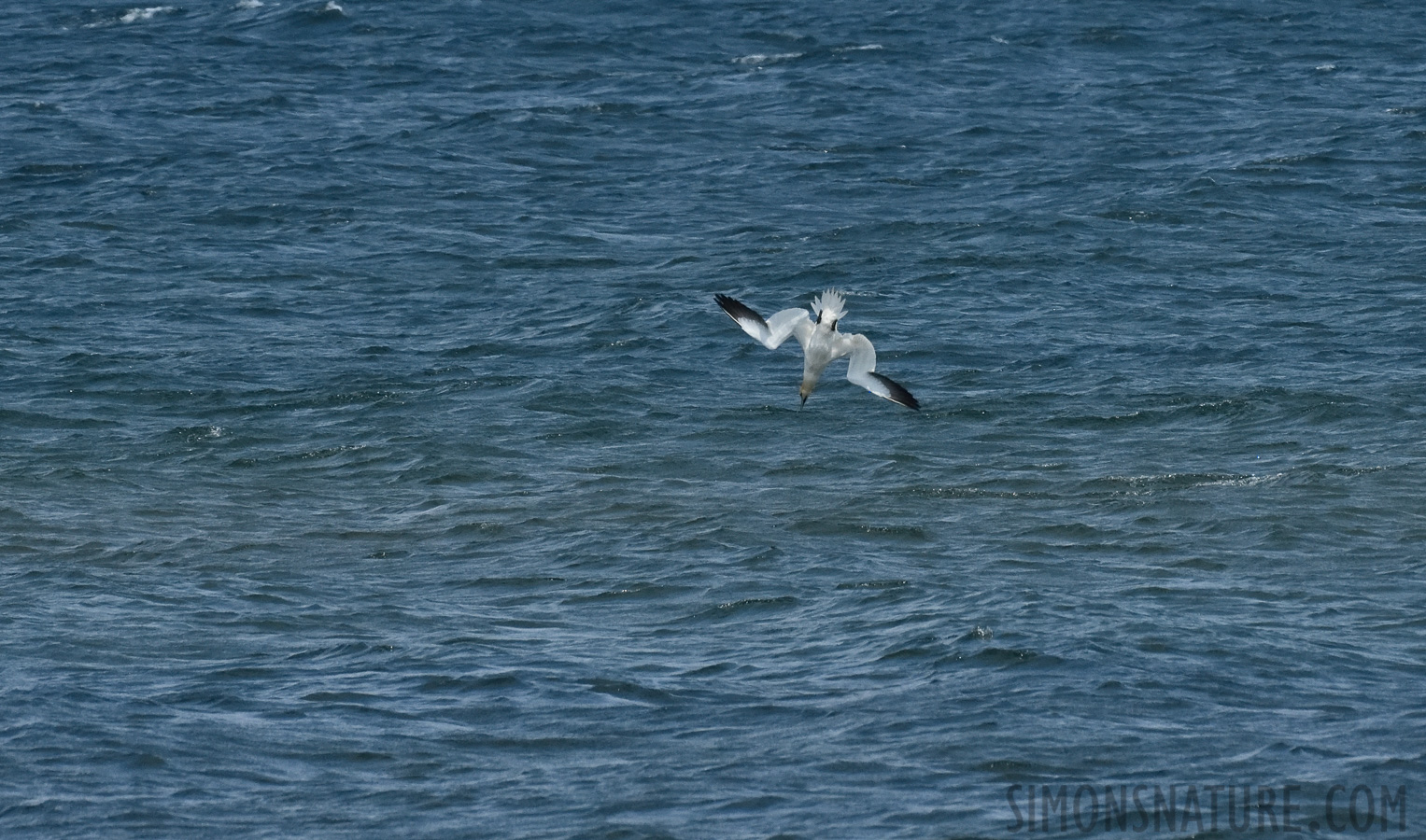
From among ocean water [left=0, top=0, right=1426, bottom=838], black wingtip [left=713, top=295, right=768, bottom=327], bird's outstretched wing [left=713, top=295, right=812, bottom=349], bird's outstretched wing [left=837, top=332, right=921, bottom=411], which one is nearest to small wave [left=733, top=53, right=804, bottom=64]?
ocean water [left=0, top=0, right=1426, bottom=838]

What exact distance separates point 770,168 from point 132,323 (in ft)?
42.0

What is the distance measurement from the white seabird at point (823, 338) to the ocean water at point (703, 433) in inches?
90.5

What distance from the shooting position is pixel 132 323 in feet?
100

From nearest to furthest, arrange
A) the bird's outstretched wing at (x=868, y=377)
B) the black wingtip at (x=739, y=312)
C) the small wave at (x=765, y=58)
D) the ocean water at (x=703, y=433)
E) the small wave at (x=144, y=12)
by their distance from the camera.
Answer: the ocean water at (x=703, y=433) < the black wingtip at (x=739, y=312) < the bird's outstretched wing at (x=868, y=377) < the small wave at (x=765, y=58) < the small wave at (x=144, y=12)

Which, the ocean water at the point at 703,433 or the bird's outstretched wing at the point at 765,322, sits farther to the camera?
the bird's outstretched wing at the point at 765,322

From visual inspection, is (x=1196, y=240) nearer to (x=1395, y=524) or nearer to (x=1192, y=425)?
(x=1192, y=425)

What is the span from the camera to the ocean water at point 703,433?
50.6ft

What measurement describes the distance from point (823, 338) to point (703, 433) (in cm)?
831

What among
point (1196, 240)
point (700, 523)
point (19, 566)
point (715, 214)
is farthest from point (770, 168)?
point (19, 566)

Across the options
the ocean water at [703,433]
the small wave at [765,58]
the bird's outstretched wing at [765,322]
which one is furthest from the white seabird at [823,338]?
the small wave at [765,58]

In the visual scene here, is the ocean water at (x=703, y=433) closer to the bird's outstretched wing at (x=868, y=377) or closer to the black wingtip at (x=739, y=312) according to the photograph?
the bird's outstretched wing at (x=868, y=377)

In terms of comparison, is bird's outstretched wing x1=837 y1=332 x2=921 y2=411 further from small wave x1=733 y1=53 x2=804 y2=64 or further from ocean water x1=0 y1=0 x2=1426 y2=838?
small wave x1=733 y1=53 x2=804 y2=64

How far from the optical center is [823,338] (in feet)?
56.5

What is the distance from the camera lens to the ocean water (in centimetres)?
1542
